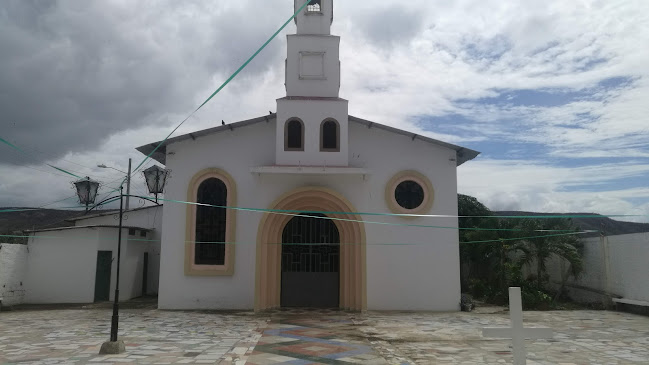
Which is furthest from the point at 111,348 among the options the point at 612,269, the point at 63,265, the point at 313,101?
the point at 612,269

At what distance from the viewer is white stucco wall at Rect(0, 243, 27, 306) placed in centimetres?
1537

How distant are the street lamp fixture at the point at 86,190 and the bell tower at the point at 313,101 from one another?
6000 millimetres

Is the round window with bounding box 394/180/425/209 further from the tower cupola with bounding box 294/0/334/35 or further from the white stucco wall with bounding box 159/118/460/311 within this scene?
the tower cupola with bounding box 294/0/334/35

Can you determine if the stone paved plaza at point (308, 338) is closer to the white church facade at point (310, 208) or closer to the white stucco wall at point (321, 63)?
the white church facade at point (310, 208)

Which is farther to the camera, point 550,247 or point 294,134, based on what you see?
point 550,247

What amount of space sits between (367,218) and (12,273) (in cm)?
1156

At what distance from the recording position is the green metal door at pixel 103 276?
16797 millimetres

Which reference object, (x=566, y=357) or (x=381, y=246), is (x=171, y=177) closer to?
(x=381, y=246)

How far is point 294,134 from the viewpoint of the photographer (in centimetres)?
1514

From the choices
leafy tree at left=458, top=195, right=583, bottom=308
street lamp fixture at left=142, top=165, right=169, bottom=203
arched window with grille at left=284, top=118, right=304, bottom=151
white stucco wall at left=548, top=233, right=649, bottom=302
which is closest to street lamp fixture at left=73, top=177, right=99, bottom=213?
street lamp fixture at left=142, top=165, right=169, bottom=203

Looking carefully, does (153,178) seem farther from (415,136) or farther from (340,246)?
(415,136)

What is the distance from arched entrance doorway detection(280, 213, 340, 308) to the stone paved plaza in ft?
3.51

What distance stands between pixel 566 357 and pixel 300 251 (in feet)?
28.4

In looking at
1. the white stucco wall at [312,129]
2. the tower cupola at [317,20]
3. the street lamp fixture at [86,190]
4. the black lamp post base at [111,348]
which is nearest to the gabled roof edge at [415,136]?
the white stucco wall at [312,129]
